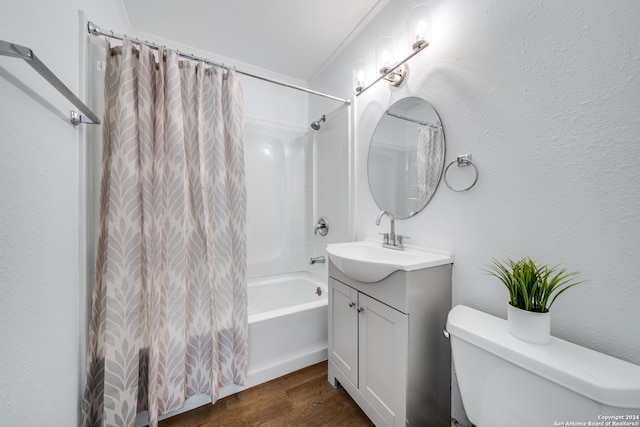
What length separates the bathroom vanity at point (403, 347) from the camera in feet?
3.08

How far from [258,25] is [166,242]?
5.40 feet

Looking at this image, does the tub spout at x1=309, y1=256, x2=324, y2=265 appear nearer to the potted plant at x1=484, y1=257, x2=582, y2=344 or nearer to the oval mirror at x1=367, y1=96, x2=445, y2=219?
the oval mirror at x1=367, y1=96, x2=445, y2=219

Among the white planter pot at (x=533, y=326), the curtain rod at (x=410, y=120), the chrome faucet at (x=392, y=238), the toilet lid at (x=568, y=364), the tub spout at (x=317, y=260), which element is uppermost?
the curtain rod at (x=410, y=120)

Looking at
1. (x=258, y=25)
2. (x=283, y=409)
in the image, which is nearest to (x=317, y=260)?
(x=283, y=409)

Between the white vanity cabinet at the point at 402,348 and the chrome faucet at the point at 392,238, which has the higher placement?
the chrome faucet at the point at 392,238

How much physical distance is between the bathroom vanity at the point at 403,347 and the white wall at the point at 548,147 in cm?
13

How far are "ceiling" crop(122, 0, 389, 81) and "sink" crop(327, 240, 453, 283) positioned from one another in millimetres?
1600

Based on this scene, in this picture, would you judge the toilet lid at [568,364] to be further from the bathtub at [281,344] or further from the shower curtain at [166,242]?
the shower curtain at [166,242]

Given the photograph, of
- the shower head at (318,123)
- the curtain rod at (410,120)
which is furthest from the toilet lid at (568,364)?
the shower head at (318,123)

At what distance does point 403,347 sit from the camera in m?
0.94

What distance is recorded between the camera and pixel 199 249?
4.02 ft

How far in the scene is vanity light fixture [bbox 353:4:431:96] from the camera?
3.70 feet

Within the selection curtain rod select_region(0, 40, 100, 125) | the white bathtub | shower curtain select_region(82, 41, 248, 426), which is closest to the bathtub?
the white bathtub

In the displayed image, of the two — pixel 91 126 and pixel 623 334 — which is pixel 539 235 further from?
pixel 91 126
